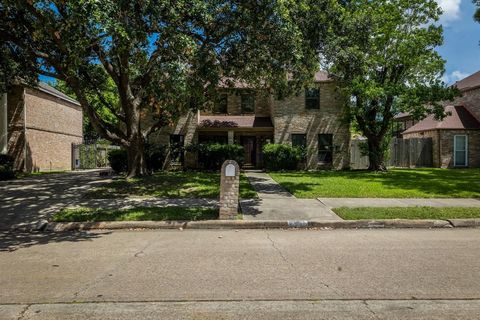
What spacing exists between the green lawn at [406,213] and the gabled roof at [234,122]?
49.2 ft

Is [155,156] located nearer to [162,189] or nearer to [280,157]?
[280,157]

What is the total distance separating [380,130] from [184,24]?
16140mm

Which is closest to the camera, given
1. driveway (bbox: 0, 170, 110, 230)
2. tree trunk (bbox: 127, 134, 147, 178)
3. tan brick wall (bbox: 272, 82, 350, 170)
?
driveway (bbox: 0, 170, 110, 230)

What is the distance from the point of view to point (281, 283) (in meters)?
4.61

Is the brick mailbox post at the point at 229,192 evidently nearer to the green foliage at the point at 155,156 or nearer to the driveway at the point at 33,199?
the driveway at the point at 33,199

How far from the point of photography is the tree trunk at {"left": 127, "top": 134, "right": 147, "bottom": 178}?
1583cm

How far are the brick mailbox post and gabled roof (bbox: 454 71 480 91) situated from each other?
90.8 ft

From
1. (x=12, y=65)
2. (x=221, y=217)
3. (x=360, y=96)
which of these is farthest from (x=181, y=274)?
(x=360, y=96)

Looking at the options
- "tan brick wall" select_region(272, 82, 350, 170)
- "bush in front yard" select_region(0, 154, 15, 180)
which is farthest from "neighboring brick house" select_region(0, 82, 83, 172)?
"tan brick wall" select_region(272, 82, 350, 170)

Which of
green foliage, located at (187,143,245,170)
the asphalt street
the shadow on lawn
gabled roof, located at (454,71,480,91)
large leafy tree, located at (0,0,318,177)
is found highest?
gabled roof, located at (454,71,480,91)

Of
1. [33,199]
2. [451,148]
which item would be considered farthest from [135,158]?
[451,148]

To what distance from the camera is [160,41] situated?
34.3ft

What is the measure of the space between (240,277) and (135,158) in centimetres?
1220

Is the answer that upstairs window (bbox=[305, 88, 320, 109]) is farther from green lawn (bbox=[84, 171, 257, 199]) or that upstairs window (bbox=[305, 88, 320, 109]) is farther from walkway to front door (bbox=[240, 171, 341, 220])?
walkway to front door (bbox=[240, 171, 341, 220])
